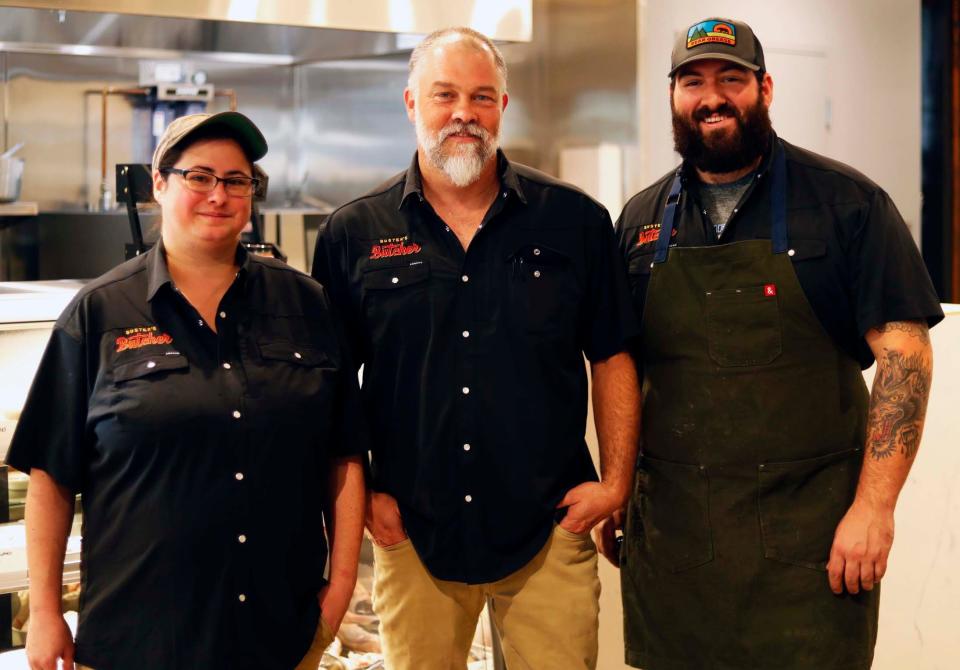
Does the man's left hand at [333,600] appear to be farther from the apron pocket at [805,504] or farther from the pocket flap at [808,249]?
the pocket flap at [808,249]

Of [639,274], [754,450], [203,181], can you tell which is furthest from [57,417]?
[754,450]

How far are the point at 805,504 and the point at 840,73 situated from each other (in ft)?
13.2

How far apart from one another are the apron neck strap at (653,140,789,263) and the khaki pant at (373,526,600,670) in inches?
22.1

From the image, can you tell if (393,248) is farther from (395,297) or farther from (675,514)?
(675,514)

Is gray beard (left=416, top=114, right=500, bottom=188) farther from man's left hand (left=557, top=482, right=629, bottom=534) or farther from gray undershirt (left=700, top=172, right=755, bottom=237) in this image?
man's left hand (left=557, top=482, right=629, bottom=534)

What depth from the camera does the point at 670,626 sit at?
2.07m

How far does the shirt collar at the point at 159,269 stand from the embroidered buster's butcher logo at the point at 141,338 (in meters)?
0.05

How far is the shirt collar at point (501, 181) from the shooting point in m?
1.98

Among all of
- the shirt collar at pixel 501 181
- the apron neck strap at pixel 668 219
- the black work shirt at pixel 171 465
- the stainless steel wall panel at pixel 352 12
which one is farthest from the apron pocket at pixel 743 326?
the stainless steel wall panel at pixel 352 12

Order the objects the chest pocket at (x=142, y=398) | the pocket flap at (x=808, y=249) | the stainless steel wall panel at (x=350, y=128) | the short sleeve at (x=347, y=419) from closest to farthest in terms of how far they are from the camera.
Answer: the chest pocket at (x=142, y=398) → the short sleeve at (x=347, y=419) → the pocket flap at (x=808, y=249) → the stainless steel wall panel at (x=350, y=128)

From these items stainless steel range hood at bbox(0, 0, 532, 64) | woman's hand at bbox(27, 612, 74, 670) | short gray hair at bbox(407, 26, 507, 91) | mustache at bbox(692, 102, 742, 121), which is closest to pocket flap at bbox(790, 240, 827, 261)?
mustache at bbox(692, 102, 742, 121)

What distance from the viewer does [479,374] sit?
1.92 metres

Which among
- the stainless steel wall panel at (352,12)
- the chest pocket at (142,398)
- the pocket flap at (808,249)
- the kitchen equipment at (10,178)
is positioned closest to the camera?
the chest pocket at (142,398)

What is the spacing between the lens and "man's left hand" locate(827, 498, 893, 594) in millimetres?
1872
